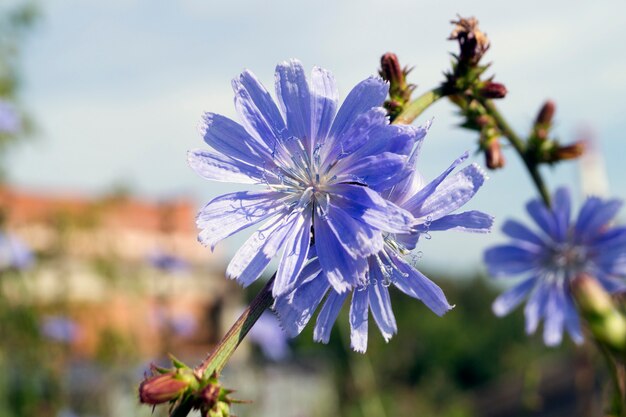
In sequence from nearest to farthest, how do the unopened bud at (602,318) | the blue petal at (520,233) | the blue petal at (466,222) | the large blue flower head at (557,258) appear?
1. the unopened bud at (602,318)
2. the blue petal at (466,222)
3. the large blue flower head at (557,258)
4. the blue petal at (520,233)

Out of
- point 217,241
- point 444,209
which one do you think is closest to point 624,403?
point 444,209

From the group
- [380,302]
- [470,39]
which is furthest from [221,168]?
[470,39]

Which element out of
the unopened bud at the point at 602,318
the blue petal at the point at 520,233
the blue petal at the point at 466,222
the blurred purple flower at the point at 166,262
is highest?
the unopened bud at the point at 602,318

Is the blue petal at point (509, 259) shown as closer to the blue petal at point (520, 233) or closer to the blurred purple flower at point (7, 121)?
the blue petal at point (520, 233)

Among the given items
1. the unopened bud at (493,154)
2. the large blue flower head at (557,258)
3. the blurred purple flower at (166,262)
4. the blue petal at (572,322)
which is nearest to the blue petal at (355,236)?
the unopened bud at (493,154)

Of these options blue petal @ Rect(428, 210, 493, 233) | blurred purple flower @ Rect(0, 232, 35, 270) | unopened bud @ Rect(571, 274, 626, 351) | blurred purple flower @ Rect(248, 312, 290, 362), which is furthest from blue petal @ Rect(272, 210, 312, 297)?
blurred purple flower @ Rect(248, 312, 290, 362)

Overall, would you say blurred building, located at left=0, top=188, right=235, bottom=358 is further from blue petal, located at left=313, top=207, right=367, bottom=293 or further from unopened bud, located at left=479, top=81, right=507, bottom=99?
blue petal, located at left=313, top=207, right=367, bottom=293

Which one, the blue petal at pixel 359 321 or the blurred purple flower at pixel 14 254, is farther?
the blurred purple flower at pixel 14 254
